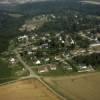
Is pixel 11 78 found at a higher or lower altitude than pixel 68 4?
lower

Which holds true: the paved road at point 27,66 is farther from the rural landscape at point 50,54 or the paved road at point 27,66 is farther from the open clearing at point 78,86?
the open clearing at point 78,86

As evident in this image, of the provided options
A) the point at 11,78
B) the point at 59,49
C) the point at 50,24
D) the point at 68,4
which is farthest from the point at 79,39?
the point at 68,4

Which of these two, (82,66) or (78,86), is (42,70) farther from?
(78,86)

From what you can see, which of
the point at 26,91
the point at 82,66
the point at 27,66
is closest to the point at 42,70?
the point at 27,66

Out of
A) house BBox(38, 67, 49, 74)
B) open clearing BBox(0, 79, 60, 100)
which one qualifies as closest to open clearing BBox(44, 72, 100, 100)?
open clearing BBox(0, 79, 60, 100)

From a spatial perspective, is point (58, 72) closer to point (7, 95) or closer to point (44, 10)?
point (7, 95)

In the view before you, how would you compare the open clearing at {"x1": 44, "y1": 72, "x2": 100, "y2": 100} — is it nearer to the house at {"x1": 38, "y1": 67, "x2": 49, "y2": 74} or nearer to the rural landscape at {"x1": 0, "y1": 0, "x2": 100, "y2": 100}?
the rural landscape at {"x1": 0, "y1": 0, "x2": 100, "y2": 100}
